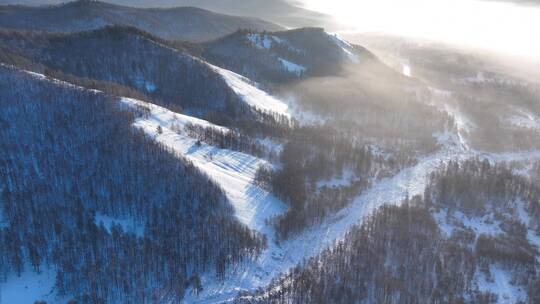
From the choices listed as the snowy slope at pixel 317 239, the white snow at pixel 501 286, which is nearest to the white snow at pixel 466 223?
the snowy slope at pixel 317 239

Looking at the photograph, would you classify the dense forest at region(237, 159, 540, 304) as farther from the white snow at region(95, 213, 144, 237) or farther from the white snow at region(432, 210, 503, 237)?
the white snow at region(95, 213, 144, 237)

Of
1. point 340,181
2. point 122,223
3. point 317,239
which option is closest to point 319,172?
point 340,181

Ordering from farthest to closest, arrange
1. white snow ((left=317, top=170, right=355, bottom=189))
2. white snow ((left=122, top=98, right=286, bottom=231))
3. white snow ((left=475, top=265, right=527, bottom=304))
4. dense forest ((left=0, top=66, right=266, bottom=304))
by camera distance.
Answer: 1. white snow ((left=317, top=170, right=355, bottom=189))
2. white snow ((left=122, top=98, right=286, bottom=231))
3. white snow ((left=475, top=265, right=527, bottom=304))
4. dense forest ((left=0, top=66, right=266, bottom=304))

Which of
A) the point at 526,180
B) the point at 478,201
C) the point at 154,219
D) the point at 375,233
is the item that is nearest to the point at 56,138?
the point at 154,219

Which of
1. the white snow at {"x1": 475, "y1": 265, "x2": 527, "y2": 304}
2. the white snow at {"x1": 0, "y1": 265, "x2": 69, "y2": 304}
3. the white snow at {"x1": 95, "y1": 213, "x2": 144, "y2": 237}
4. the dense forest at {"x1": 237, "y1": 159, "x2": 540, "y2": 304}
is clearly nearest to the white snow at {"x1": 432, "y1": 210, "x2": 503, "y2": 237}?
the dense forest at {"x1": 237, "y1": 159, "x2": 540, "y2": 304}

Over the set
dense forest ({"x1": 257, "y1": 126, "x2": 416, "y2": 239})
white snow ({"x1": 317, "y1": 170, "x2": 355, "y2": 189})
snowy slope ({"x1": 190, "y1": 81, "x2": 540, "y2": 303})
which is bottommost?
snowy slope ({"x1": 190, "y1": 81, "x2": 540, "y2": 303})

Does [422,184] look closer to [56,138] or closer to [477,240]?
[477,240]
